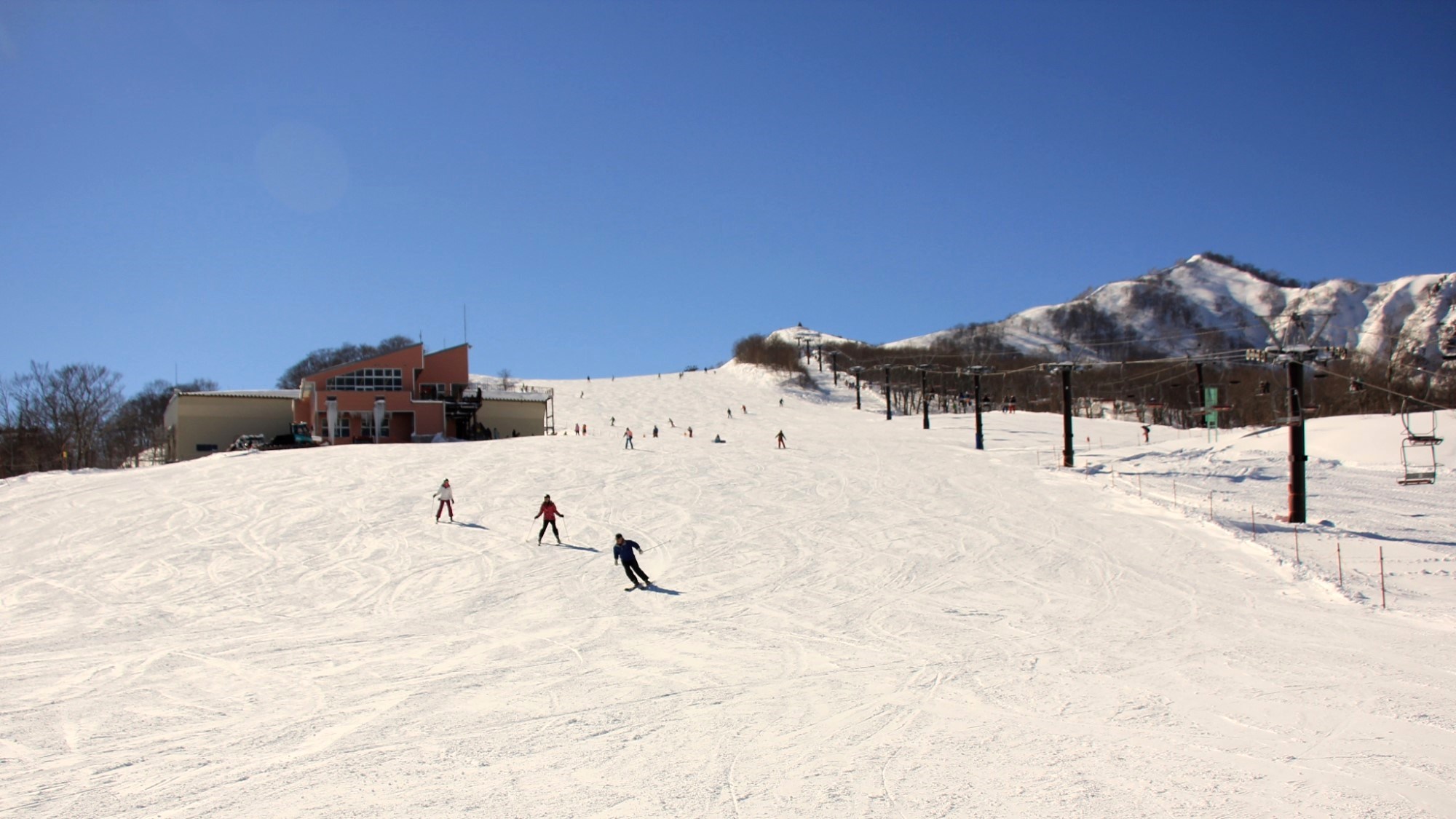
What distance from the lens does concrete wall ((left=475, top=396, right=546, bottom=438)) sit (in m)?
62.4

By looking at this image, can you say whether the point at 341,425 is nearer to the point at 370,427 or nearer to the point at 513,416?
the point at 370,427

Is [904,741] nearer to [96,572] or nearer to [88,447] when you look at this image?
[96,572]

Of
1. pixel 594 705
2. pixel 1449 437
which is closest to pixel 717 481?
pixel 594 705

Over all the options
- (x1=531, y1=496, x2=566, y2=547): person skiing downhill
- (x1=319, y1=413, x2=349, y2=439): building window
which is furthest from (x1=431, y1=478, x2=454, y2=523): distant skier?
(x1=319, y1=413, x2=349, y2=439): building window

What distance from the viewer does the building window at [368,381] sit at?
176 feet

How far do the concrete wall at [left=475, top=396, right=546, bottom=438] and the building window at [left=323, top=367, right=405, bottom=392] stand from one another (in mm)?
7543

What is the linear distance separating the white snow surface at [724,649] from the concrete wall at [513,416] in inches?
1129

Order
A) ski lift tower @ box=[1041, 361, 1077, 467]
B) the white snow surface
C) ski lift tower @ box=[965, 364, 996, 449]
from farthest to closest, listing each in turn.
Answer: ski lift tower @ box=[965, 364, 996, 449], ski lift tower @ box=[1041, 361, 1077, 467], the white snow surface

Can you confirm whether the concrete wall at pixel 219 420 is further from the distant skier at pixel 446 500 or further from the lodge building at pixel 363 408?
the distant skier at pixel 446 500

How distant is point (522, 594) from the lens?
58.8 feet

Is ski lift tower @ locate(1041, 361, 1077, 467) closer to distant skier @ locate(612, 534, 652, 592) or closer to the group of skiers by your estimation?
the group of skiers

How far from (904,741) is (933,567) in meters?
12.1

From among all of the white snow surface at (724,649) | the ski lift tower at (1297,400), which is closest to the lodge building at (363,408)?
the white snow surface at (724,649)

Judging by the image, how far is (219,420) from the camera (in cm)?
5822
